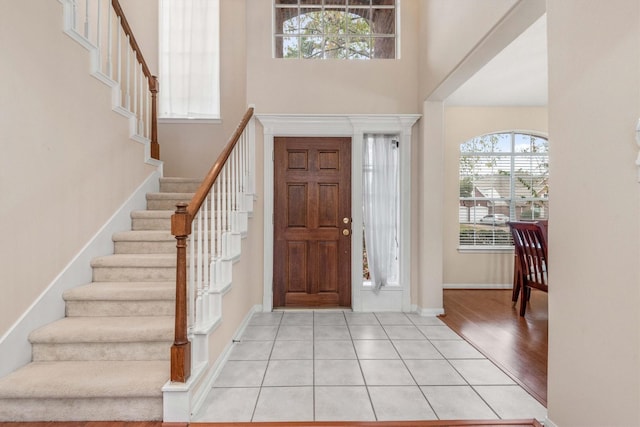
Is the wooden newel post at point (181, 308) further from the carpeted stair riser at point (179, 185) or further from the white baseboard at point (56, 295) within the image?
the carpeted stair riser at point (179, 185)

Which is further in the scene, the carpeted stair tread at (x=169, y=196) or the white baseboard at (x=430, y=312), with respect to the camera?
the white baseboard at (x=430, y=312)

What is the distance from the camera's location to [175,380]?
1832mm

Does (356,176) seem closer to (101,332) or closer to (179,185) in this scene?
(179,185)

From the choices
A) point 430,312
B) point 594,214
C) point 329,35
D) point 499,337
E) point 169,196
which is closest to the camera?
point 594,214

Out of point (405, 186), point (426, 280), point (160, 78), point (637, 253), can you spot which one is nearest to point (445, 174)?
point (405, 186)

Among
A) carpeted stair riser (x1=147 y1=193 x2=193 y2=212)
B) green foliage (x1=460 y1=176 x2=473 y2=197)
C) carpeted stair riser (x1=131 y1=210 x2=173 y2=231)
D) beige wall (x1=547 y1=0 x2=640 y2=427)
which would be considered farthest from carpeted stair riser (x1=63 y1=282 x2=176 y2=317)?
green foliage (x1=460 y1=176 x2=473 y2=197)

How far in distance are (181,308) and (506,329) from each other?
10.0 ft

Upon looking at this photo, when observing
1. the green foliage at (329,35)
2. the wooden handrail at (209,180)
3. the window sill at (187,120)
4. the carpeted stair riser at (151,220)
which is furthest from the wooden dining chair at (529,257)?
the window sill at (187,120)

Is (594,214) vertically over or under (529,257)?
over

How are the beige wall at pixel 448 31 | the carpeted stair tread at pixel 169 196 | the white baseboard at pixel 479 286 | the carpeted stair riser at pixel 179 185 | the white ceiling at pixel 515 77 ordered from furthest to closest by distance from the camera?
1. the white baseboard at pixel 479 286
2. the carpeted stair riser at pixel 179 185
3. the carpeted stair tread at pixel 169 196
4. the white ceiling at pixel 515 77
5. the beige wall at pixel 448 31

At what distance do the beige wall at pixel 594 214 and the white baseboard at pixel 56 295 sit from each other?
10.1ft

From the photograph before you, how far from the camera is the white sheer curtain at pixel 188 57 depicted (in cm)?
468

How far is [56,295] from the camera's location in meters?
2.32

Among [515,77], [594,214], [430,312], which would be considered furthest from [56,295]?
[515,77]
